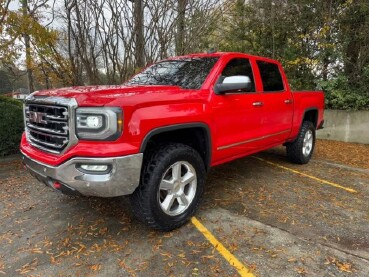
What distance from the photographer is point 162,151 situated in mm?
3150

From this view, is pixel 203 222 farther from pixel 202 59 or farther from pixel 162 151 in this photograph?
pixel 202 59

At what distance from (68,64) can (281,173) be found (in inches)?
232

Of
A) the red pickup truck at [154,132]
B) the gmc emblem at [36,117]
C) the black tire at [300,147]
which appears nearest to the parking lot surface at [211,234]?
the red pickup truck at [154,132]

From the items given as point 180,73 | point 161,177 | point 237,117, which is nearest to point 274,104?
point 237,117

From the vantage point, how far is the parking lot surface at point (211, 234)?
271 cm

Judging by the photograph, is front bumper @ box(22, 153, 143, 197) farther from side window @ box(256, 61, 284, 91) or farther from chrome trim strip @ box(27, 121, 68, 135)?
side window @ box(256, 61, 284, 91)

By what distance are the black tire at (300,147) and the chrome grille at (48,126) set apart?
4.42 metres

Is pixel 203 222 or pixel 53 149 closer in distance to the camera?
pixel 53 149

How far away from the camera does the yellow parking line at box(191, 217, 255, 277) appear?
263cm

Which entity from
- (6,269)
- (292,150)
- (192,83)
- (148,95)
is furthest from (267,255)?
(292,150)

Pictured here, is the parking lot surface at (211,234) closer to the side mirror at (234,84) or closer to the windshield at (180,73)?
the side mirror at (234,84)

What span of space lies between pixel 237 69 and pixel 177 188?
1970mm

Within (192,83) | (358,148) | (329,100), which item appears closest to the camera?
(192,83)

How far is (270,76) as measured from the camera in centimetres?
506
